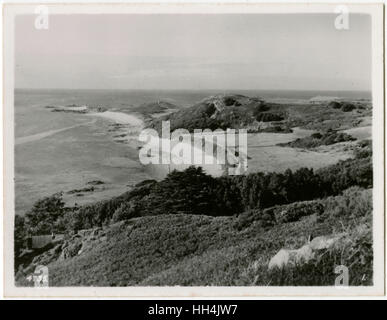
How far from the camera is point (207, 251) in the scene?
13336 mm

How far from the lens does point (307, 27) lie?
13.5 metres

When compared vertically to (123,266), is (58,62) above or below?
above

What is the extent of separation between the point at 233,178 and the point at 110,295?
4170 mm

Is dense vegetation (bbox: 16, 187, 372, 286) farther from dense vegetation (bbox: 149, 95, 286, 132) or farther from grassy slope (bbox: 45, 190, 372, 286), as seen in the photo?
dense vegetation (bbox: 149, 95, 286, 132)

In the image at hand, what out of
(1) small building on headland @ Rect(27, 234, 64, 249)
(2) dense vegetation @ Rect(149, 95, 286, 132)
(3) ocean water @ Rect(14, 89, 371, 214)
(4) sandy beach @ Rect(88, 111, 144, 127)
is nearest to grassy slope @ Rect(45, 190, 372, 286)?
(1) small building on headland @ Rect(27, 234, 64, 249)

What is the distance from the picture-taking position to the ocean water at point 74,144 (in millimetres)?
13500

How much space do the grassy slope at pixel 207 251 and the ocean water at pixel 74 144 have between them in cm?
137

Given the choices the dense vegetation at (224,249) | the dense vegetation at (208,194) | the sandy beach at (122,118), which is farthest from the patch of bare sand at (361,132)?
the sandy beach at (122,118)

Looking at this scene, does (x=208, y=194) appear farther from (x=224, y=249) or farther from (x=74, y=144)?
(x=74, y=144)

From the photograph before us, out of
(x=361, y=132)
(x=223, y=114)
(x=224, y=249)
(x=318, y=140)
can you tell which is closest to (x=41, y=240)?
(x=224, y=249)

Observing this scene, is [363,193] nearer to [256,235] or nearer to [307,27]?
[256,235]

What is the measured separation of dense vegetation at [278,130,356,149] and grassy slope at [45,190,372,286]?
1.43 meters

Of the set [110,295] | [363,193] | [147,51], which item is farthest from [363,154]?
[110,295]

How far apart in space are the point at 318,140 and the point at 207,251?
4.01 metres
